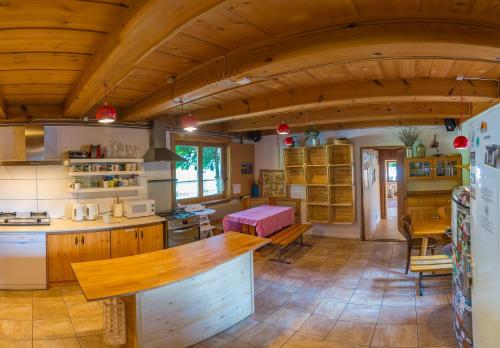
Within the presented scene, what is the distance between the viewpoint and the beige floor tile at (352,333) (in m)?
2.76

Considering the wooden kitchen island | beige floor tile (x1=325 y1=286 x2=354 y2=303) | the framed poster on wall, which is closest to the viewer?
the wooden kitchen island

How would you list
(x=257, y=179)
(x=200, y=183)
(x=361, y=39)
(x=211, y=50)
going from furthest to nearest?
(x=257, y=179) → (x=200, y=183) → (x=211, y=50) → (x=361, y=39)

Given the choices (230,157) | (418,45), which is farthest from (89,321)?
(230,157)

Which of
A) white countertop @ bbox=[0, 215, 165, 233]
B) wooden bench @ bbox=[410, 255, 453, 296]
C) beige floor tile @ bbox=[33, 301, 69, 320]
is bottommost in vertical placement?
beige floor tile @ bbox=[33, 301, 69, 320]

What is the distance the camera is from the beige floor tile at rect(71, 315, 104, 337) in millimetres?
2955

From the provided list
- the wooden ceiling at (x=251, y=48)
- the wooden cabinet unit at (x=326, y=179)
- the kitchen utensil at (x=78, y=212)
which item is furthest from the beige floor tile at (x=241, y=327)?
the wooden cabinet unit at (x=326, y=179)

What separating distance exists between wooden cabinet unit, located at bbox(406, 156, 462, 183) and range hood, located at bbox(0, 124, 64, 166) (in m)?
6.13

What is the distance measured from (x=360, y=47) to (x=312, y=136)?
4451 millimetres

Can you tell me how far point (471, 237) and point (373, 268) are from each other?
290 cm

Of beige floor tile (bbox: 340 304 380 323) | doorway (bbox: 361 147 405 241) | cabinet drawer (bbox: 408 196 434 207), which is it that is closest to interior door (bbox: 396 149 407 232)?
doorway (bbox: 361 147 405 241)

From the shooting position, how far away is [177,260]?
2.70 m

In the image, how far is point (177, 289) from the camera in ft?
8.36

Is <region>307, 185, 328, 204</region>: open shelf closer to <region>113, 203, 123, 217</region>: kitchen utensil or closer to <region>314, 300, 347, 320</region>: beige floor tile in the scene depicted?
<region>314, 300, 347, 320</region>: beige floor tile

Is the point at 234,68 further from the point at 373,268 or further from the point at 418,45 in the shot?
the point at 373,268
